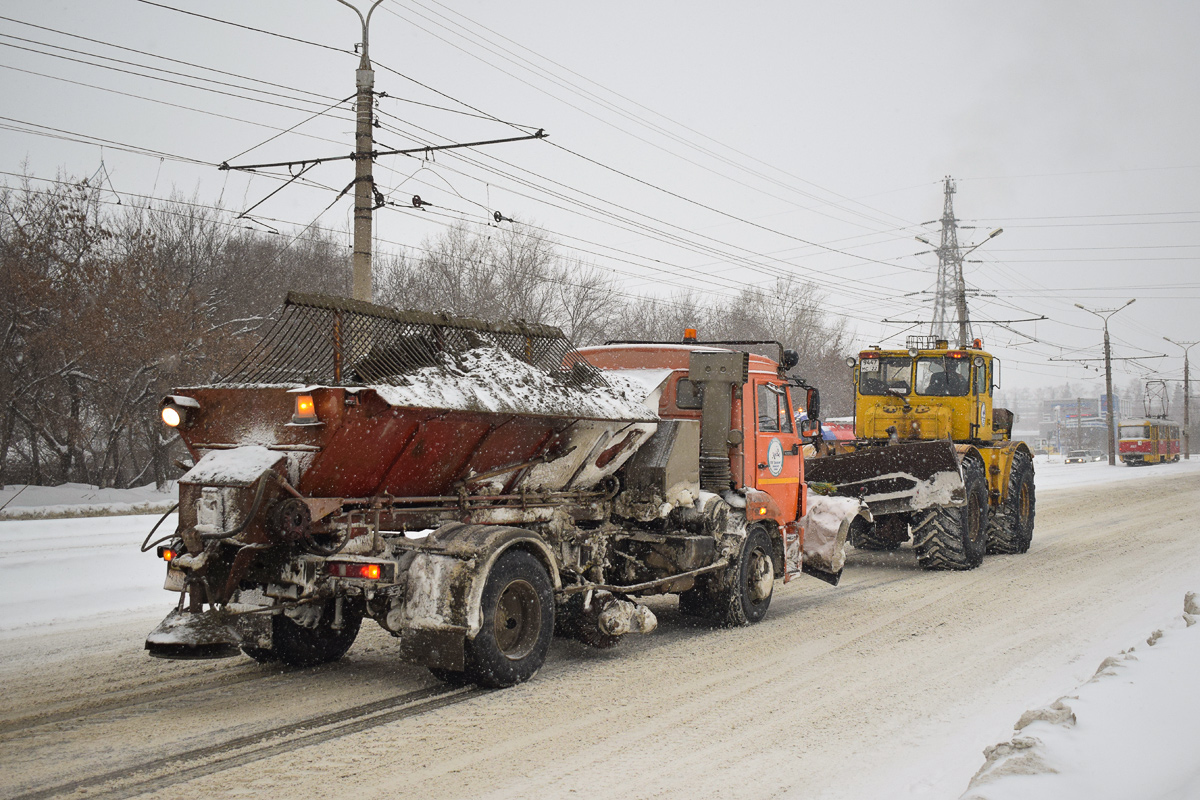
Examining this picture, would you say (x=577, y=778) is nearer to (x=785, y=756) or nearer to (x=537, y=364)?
(x=785, y=756)

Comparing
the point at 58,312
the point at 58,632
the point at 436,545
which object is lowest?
the point at 58,632

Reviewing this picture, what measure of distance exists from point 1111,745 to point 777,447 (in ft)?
17.9

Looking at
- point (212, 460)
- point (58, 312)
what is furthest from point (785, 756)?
point (58, 312)

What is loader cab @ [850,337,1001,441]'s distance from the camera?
1430 centimetres

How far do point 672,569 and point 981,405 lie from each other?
329 inches

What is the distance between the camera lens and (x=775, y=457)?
9555mm

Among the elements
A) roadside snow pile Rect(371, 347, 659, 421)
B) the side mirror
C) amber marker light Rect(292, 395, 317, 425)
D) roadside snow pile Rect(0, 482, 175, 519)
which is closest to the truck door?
the side mirror

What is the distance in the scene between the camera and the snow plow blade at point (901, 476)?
12312 mm

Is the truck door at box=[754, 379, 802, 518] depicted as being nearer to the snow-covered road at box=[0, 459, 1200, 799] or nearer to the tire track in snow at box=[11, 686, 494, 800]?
the snow-covered road at box=[0, 459, 1200, 799]

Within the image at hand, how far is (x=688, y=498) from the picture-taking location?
834 centimetres

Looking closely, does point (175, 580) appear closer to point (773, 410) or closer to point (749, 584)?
point (749, 584)

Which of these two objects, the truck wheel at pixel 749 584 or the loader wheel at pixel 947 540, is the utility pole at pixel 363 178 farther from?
the loader wheel at pixel 947 540

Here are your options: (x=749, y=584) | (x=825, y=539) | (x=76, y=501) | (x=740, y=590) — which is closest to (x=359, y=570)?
(x=740, y=590)

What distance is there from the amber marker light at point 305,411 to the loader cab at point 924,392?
1079 cm
